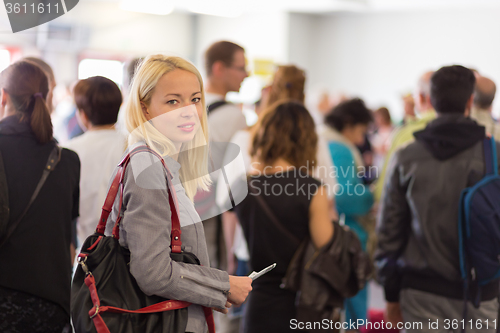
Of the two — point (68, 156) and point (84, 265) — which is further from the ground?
point (68, 156)

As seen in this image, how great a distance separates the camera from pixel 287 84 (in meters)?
2.79

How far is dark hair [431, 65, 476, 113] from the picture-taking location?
198 cm

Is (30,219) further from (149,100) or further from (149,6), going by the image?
(149,6)

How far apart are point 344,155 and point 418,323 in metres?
1.31

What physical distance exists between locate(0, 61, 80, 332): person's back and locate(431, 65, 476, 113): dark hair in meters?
1.53

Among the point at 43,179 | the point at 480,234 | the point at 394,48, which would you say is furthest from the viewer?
the point at 394,48

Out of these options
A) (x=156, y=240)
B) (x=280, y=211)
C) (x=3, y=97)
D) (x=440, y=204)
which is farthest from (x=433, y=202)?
(x=3, y=97)

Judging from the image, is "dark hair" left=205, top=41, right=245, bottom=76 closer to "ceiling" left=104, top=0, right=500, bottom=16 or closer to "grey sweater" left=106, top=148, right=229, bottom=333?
"grey sweater" left=106, top=148, right=229, bottom=333

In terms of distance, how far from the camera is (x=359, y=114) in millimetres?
A: 3424

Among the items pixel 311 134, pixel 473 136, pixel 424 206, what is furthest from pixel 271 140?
pixel 473 136

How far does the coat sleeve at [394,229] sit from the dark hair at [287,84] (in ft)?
2.84

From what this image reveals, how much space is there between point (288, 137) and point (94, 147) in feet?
2.81

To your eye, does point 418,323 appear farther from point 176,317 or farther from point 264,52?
point 264,52

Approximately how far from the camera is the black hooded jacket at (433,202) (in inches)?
76.4
